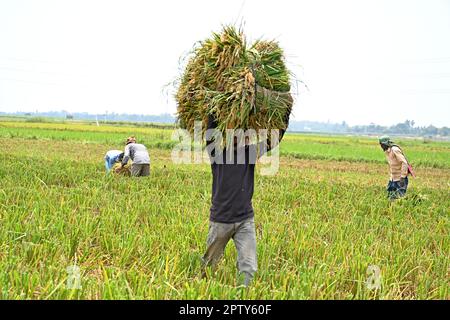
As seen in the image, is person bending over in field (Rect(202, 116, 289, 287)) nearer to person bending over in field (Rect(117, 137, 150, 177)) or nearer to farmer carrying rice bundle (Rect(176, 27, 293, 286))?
farmer carrying rice bundle (Rect(176, 27, 293, 286))

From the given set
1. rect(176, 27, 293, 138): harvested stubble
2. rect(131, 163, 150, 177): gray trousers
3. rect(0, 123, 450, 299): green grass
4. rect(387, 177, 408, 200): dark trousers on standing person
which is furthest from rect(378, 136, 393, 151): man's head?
rect(176, 27, 293, 138): harvested stubble

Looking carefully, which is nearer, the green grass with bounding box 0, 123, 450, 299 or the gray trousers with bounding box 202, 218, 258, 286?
the green grass with bounding box 0, 123, 450, 299

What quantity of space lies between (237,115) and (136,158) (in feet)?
18.3

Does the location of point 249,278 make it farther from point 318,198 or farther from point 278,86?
point 318,198

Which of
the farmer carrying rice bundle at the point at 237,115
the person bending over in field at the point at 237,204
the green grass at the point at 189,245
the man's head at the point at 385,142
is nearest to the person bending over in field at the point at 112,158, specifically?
the green grass at the point at 189,245

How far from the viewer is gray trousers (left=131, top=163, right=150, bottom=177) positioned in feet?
27.0

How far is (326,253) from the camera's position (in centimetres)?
385

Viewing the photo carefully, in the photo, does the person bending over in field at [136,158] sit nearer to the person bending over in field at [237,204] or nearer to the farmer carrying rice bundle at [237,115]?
the farmer carrying rice bundle at [237,115]

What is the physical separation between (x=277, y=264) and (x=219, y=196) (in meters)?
1.09

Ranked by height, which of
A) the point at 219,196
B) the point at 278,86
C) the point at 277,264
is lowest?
the point at 277,264

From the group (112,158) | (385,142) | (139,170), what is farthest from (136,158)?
(385,142)

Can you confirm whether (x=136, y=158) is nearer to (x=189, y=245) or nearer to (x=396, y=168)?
(x=189, y=245)

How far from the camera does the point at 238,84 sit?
9.32 ft

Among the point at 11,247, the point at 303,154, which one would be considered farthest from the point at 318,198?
the point at 303,154
